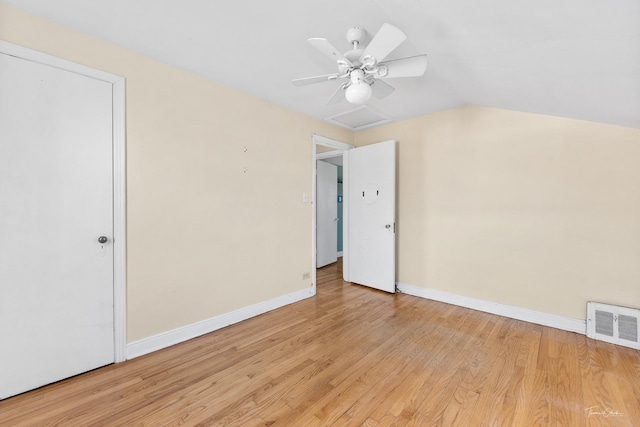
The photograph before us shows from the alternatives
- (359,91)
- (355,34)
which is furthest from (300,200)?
(355,34)

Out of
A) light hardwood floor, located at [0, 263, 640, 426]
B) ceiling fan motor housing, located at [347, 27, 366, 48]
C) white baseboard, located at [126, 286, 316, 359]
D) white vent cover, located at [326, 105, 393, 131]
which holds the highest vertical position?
white vent cover, located at [326, 105, 393, 131]

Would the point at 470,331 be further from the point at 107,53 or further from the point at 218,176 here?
the point at 107,53

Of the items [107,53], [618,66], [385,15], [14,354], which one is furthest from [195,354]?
[618,66]

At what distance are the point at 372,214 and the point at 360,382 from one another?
7.66 feet

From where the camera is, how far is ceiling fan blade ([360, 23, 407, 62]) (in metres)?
1.37

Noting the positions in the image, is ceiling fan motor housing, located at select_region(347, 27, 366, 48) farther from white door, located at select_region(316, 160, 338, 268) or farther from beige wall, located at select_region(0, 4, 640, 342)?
white door, located at select_region(316, 160, 338, 268)

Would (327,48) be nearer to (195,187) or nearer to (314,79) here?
(314,79)

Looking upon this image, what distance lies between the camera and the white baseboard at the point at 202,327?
2.11 metres

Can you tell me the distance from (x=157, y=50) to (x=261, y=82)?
86cm

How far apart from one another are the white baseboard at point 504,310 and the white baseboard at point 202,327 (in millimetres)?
1624

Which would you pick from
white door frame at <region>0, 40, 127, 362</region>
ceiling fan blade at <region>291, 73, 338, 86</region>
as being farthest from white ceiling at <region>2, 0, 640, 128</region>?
white door frame at <region>0, 40, 127, 362</region>

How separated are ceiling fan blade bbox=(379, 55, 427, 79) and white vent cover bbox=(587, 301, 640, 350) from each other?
2667mm

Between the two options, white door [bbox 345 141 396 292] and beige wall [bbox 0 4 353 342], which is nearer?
beige wall [bbox 0 4 353 342]

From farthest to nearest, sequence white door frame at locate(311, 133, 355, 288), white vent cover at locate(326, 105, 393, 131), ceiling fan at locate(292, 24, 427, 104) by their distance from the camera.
→ white door frame at locate(311, 133, 355, 288) < white vent cover at locate(326, 105, 393, 131) < ceiling fan at locate(292, 24, 427, 104)
